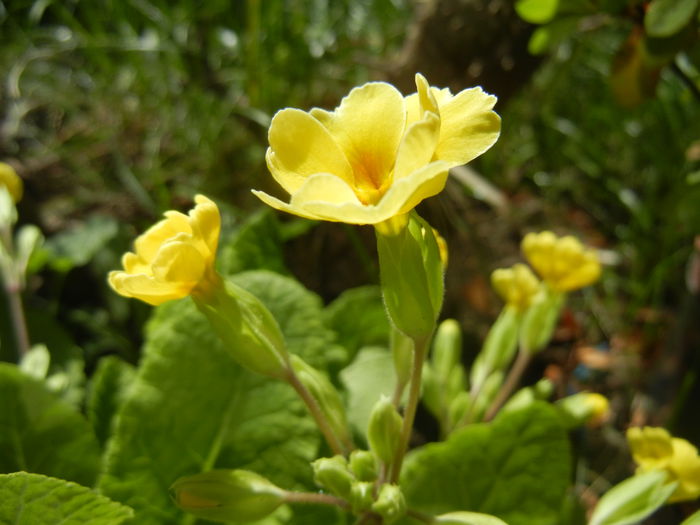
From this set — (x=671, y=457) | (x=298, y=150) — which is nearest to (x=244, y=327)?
(x=298, y=150)

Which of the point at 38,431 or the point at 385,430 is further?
the point at 38,431

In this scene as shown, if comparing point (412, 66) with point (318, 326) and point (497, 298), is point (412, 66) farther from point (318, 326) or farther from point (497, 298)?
point (318, 326)

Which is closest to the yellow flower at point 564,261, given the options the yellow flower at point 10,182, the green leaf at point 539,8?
the green leaf at point 539,8

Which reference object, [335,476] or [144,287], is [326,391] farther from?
[144,287]

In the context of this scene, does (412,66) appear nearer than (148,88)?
Yes

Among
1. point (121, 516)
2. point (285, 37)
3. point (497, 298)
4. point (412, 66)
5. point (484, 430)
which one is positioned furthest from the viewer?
point (285, 37)

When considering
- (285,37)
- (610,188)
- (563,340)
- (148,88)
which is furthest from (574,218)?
(148,88)

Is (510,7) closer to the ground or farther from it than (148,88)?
farther from it

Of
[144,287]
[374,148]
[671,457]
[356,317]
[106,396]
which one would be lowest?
[106,396]
